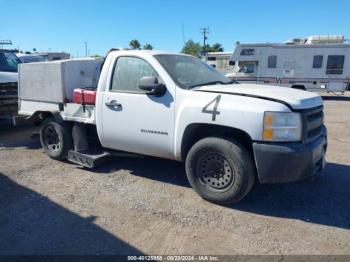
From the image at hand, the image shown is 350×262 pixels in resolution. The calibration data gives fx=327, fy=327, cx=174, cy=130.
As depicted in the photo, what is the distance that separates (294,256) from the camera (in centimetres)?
315

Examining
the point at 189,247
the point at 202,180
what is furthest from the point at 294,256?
the point at 202,180

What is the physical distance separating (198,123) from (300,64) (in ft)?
52.5

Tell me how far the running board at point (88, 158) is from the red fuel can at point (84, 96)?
0.87 metres

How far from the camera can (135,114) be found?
15.5 feet

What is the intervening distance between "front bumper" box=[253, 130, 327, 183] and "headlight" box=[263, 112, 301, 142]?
80 mm

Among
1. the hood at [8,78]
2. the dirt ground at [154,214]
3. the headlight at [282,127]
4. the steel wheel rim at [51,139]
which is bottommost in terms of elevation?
the dirt ground at [154,214]

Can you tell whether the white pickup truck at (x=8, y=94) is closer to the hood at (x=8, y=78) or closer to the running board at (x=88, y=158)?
the hood at (x=8, y=78)

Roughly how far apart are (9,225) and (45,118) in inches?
114

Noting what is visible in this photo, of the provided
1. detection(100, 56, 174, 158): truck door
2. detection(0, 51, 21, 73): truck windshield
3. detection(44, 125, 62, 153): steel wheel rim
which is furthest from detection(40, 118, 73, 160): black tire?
detection(0, 51, 21, 73): truck windshield

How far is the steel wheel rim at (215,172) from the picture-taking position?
4.14 m

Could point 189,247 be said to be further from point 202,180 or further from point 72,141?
point 72,141

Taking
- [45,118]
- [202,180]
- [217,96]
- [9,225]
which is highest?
[217,96]

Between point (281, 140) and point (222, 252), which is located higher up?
point (281, 140)

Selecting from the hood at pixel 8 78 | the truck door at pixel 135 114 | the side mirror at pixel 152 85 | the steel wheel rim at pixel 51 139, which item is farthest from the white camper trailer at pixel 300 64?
the side mirror at pixel 152 85
